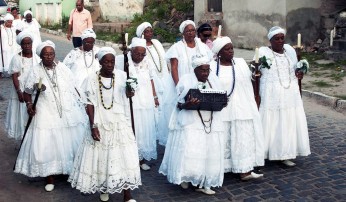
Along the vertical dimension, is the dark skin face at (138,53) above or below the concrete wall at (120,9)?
below

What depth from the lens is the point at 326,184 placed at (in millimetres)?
6609

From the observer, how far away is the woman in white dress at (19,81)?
7.82 m

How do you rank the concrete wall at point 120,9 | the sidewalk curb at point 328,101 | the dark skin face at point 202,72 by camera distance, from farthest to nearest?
the concrete wall at point 120,9 < the sidewalk curb at point 328,101 < the dark skin face at point 202,72

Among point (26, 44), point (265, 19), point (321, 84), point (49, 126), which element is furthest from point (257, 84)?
point (265, 19)

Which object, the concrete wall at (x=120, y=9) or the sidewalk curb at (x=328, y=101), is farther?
the concrete wall at (x=120, y=9)

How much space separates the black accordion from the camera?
19.9 feet

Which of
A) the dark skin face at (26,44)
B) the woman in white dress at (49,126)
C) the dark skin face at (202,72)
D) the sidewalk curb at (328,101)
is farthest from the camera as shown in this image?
the sidewalk curb at (328,101)

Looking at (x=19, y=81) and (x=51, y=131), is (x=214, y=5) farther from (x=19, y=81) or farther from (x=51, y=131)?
(x=51, y=131)

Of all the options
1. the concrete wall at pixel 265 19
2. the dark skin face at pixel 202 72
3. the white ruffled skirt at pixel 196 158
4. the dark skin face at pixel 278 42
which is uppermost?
the concrete wall at pixel 265 19

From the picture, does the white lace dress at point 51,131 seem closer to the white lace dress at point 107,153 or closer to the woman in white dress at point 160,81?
the white lace dress at point 107,153

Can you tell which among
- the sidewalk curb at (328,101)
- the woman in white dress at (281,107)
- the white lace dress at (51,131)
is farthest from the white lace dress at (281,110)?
the sidewalk curb at (328,101)

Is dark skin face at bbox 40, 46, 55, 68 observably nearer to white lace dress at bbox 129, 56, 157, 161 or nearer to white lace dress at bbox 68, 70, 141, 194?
white lace dress at bbox 68, 70, 141, 194

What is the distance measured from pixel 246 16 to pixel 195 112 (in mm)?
12433

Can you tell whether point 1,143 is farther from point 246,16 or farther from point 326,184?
point 246,16
